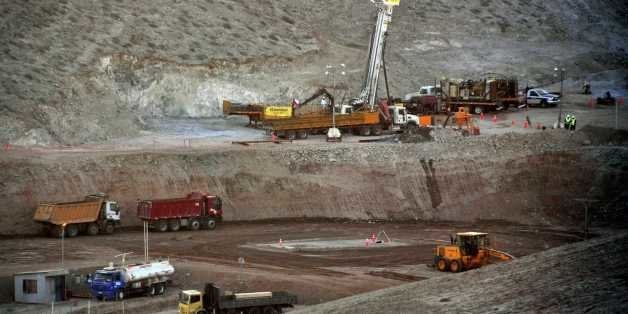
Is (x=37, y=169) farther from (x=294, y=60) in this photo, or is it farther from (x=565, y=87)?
(x=565, y=87)

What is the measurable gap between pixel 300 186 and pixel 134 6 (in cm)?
2772

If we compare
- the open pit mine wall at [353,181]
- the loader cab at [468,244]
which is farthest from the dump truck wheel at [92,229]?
the loader cab at [468,244]

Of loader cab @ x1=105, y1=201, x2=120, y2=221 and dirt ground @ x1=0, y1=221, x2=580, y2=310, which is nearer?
dirt ground @ x1=0, y1=221, x2=580, y2=310

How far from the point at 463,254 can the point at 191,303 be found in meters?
13.1

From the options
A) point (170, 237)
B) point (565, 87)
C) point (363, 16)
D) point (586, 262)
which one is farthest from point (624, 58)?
point (586, 262)

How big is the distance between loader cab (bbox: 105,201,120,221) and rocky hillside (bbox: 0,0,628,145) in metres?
11.1

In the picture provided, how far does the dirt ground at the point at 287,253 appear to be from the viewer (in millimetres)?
44125

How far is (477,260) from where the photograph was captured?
4603 cm

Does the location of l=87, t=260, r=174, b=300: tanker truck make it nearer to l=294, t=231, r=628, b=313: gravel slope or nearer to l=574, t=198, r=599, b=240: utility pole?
l=294, t=231, r=628, b=313: gravel slope

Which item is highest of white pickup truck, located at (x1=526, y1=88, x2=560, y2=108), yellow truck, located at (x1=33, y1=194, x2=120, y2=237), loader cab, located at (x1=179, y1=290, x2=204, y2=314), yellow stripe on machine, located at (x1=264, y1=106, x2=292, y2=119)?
white pickup truck, located at (x1=526, y1=88, x2=560, y2=108)

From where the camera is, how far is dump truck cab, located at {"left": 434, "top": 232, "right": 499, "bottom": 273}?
45.8 metres

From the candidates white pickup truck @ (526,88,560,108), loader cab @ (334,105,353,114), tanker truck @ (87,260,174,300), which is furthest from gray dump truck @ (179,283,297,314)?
white pickup truck @ (526,88,560,108)

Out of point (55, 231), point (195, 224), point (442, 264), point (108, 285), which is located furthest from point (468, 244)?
point (55, 231)

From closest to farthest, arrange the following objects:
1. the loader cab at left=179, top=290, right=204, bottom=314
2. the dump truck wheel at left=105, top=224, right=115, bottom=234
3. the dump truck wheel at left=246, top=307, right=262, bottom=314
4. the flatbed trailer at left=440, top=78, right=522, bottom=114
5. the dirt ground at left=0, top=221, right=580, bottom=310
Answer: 1. the loader cab at left=179, top=290, right=204, bottom=314
2. the dump truck wheel at left=246, top=307, right=262, bottom=314
3. the dirt ground at left=0, top=221, right=580, bottom=310
4. the dump truck wheel at left=105, top=224, right=115, bottom=234
5. the flatbed trailer at left=440, top=78, right=522, bottom=114
